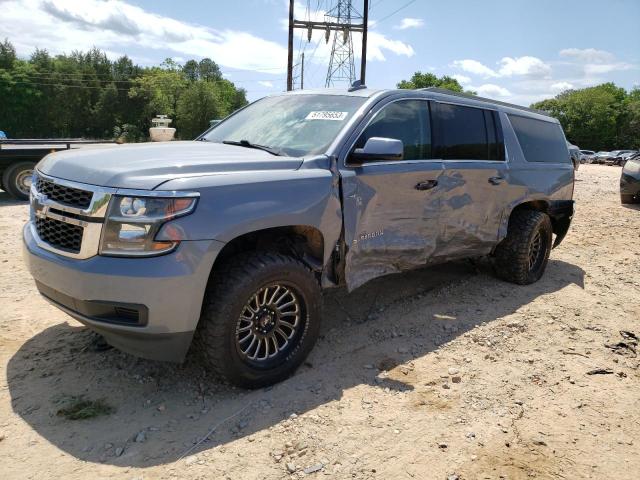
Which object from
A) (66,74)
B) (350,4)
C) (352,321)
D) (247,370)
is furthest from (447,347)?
(66,74)

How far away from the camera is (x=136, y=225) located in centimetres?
268

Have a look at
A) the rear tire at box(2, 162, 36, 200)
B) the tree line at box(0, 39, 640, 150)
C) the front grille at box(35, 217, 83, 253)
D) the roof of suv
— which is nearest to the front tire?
the front grille at box(35, 217, 83, 253)

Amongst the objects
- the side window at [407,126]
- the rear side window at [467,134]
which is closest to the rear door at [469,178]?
the rear side window at [467,134]

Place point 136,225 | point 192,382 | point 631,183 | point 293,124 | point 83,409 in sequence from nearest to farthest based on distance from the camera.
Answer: point 136,225 → point 83,409 → point 192,382 → point 293,124 → point 631,183

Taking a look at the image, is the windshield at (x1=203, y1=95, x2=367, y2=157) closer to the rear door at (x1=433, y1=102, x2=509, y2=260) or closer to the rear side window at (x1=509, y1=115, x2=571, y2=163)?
the rear door at (x1=433, y1=102, x2=509, y2=260)

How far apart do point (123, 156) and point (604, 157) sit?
51.9 m

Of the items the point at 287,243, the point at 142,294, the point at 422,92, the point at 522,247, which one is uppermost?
the point at 422,92

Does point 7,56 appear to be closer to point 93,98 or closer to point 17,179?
point 93,98

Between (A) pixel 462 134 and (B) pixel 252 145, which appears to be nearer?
(B) pixel 252 145

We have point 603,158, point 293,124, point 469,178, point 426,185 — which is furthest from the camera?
point 603,158

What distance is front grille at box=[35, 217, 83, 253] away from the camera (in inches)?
112

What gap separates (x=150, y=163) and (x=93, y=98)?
7346 cm

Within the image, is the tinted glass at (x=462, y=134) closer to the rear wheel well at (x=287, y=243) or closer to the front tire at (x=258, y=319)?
the rear wheel well at (x=287, y=243)

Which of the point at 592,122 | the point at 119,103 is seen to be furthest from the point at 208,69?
the point at 592,122
